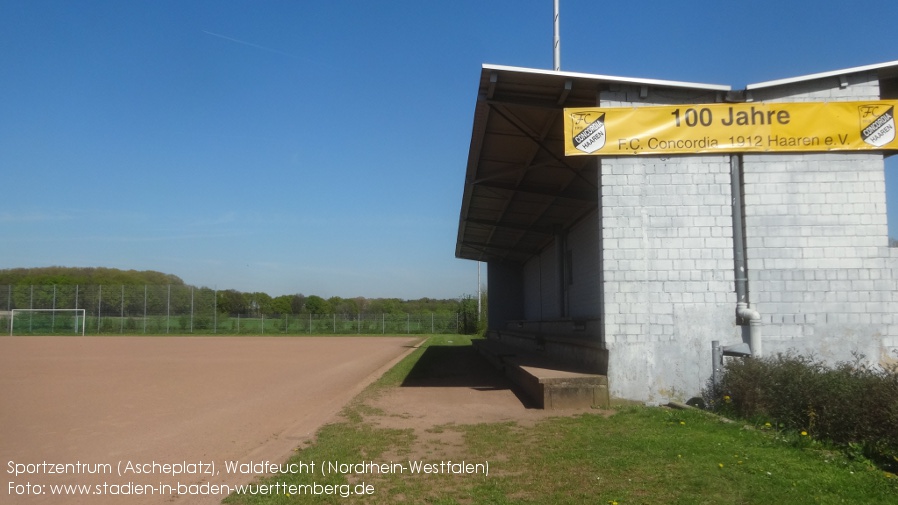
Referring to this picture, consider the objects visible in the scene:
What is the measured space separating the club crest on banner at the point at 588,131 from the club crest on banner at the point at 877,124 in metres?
4.02

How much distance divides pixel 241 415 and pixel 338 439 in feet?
10.8

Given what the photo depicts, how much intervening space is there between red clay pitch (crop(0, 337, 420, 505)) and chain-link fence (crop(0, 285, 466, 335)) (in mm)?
43147

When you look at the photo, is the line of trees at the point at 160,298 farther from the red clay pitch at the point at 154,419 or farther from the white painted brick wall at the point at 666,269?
the white painted brick wall at the point at 666,269

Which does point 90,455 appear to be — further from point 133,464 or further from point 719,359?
point 719,359

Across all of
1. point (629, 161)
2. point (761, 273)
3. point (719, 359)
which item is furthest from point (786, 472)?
point (629, 161)

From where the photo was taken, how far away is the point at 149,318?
205ft

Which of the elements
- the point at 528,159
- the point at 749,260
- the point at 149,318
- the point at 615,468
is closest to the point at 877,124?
the point at 749,260

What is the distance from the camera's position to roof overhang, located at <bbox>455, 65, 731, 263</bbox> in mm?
11484

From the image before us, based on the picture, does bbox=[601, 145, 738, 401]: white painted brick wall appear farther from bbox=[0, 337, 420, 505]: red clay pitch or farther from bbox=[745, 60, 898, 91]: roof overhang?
bbox=[0, 337, 420, 505]: red clay pitch

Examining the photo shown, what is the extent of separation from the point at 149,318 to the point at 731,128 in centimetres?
6008

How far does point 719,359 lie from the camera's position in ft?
34.7

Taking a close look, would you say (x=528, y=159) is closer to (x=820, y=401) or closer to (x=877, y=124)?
(x=877, y=124)

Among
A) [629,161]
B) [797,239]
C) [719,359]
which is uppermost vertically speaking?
[629,161]

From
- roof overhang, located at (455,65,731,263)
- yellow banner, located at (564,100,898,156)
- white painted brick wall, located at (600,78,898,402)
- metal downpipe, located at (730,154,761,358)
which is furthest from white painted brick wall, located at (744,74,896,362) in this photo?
roof overhang, located at (455,65,731,263)
